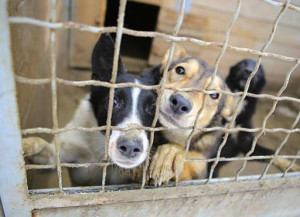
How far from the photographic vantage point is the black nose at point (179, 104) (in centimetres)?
163

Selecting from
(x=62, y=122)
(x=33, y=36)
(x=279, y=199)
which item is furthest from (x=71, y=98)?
(x=279, y=199)

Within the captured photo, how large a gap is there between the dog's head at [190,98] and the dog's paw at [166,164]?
17 cm

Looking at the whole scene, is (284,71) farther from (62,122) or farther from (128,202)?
(128,202)

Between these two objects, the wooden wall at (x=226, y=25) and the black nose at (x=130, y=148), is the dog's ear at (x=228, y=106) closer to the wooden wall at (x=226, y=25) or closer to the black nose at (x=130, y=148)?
the black nose at (x=130, y=148)

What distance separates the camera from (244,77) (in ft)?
8.41

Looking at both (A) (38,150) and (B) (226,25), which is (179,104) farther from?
(B) (226,25)

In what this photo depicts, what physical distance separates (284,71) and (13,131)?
539 centimetres

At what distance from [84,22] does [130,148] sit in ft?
11.4

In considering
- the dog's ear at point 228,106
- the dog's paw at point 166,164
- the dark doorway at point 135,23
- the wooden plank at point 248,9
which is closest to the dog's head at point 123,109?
the dog's paw at point 166,164

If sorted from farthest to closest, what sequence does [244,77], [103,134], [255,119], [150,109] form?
[255,119], [244,77], [103,134], [150,109]

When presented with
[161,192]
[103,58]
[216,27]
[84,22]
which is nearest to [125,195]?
[161,192]

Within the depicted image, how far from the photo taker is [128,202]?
1434 mm

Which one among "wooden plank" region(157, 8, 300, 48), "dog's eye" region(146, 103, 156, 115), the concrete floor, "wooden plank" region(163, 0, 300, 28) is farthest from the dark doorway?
"dog's eye" region(146, 103, 156, 115)

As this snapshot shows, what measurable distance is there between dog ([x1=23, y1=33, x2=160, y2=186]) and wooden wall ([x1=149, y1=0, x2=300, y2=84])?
252 cm
